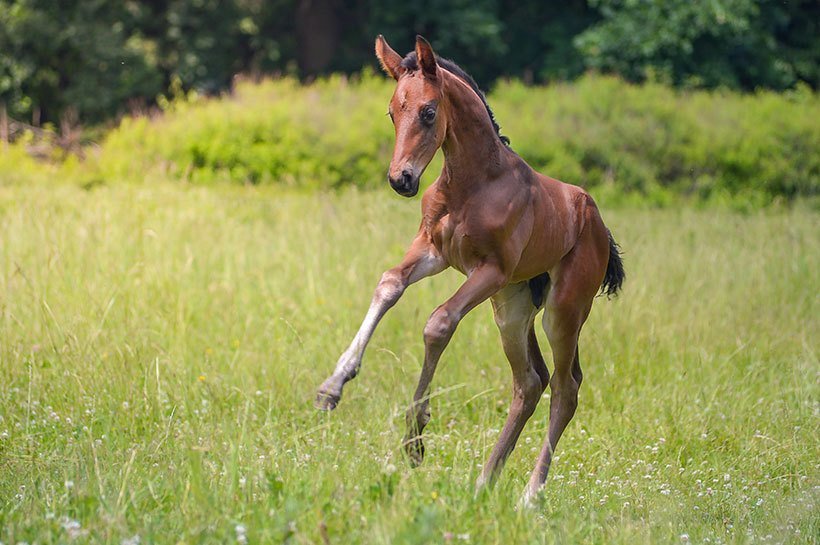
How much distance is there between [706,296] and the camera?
9.19 m

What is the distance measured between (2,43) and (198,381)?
1949cm

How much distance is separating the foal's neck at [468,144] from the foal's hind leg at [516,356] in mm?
782

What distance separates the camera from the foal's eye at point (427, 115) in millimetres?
4332

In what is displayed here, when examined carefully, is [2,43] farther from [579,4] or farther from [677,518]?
[677,518]

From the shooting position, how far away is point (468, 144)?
4.72 meters

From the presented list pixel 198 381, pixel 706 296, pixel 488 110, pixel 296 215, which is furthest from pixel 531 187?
pixel 296 215

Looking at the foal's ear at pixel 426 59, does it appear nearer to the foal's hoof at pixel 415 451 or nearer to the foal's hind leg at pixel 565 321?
the foal's hind leg at pixel 565 321

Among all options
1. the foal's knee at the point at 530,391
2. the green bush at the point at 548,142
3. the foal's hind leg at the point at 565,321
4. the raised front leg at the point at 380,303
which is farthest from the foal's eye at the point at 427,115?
the green bush at the point at 548,142

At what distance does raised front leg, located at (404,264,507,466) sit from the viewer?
14.2 ft

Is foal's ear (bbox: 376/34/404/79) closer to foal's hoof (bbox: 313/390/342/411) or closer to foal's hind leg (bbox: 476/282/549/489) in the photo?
foal's hind leg (bbox: 476/282/549/489)

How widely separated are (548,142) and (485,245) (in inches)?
505

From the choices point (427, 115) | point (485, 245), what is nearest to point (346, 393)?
point (485, 245)

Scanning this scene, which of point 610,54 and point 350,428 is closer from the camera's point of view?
point 350,428

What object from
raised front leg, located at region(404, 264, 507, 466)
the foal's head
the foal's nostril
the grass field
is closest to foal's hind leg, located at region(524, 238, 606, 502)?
the grass field
